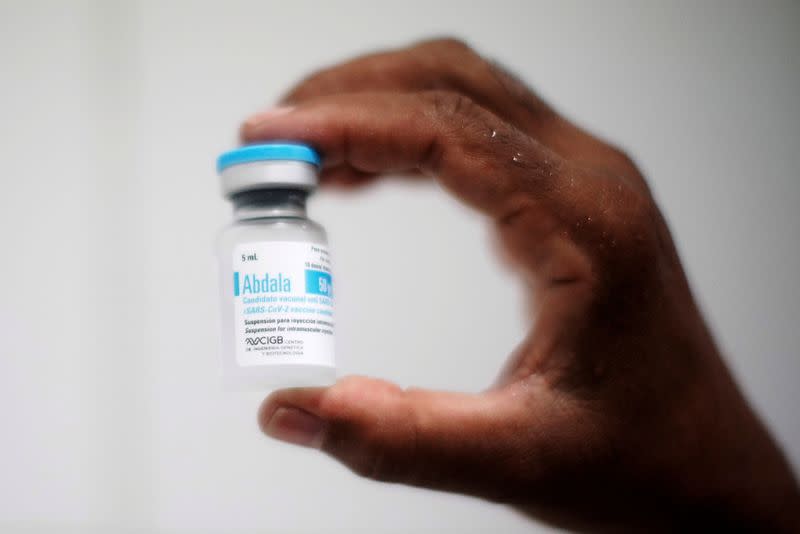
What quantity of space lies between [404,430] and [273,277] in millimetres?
251

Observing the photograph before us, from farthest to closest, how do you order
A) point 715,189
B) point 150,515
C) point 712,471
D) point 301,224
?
point 715,189, point 150,515, point 712,471, point 301,224

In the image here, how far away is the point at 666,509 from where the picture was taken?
47.0 inches

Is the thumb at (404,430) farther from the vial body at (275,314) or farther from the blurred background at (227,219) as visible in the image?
the blurred background at (227,219)

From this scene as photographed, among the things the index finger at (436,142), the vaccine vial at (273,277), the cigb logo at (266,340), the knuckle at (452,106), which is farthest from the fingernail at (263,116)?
the cigb logo at (266,340)

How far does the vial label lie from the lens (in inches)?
39.2

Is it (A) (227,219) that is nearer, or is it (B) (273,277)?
(B) (273,277)

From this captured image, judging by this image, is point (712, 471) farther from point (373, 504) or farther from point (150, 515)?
point (150, 515)

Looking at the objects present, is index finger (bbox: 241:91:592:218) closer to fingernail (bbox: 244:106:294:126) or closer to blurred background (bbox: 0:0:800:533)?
fingernail (bbox: 244:106:294:126)

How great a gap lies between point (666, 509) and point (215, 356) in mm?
895

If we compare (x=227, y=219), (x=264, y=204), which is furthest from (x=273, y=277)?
(x=227, y=219)

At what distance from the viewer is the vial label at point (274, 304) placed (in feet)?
3.27

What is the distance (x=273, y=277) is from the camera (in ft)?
3.28

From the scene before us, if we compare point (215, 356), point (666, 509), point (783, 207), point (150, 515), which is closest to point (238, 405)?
point (215, 356)

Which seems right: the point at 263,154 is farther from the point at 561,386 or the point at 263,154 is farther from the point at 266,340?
the point at 561,386
